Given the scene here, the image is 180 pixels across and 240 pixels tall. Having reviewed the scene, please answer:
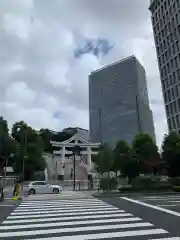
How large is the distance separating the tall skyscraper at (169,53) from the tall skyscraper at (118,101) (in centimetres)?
772

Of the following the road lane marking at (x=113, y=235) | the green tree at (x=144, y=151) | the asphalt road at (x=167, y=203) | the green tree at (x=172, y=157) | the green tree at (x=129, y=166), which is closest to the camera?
the road lane marking at (x=113, y=235)

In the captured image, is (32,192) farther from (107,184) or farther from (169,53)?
(169,53)

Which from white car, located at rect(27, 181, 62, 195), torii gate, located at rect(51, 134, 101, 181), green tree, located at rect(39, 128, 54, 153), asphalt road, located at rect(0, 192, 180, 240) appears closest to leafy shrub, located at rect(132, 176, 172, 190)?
white car, located at rect(27, 181, 62, 195)

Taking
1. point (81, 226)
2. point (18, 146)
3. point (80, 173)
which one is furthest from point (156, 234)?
point (80, 173)

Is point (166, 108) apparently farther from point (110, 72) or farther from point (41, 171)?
point (41, 171)

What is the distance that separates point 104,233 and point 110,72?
69030mm

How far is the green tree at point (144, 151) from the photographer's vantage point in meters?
37.9

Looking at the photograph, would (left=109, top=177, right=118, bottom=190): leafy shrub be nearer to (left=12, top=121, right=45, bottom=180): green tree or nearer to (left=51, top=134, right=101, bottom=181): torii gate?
(left=12, top=121, right=45, bottom=180): green tree

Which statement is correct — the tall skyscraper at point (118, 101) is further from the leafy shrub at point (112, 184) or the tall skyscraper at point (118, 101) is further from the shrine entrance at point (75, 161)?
the leafy shrub at point (112, 184)

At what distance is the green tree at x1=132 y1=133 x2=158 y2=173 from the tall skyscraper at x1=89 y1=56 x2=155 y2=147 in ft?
34.5

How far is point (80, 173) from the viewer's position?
194 ft

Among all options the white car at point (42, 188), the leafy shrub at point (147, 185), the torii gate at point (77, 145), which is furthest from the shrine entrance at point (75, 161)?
the leafy shrub at point (147, 185)

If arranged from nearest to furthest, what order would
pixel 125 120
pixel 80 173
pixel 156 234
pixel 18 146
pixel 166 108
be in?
pixel 156 234, pixel 18 146, pixel 80 173, pixel 125 120, pixel 166 108

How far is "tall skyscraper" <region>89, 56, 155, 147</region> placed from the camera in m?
62.6
